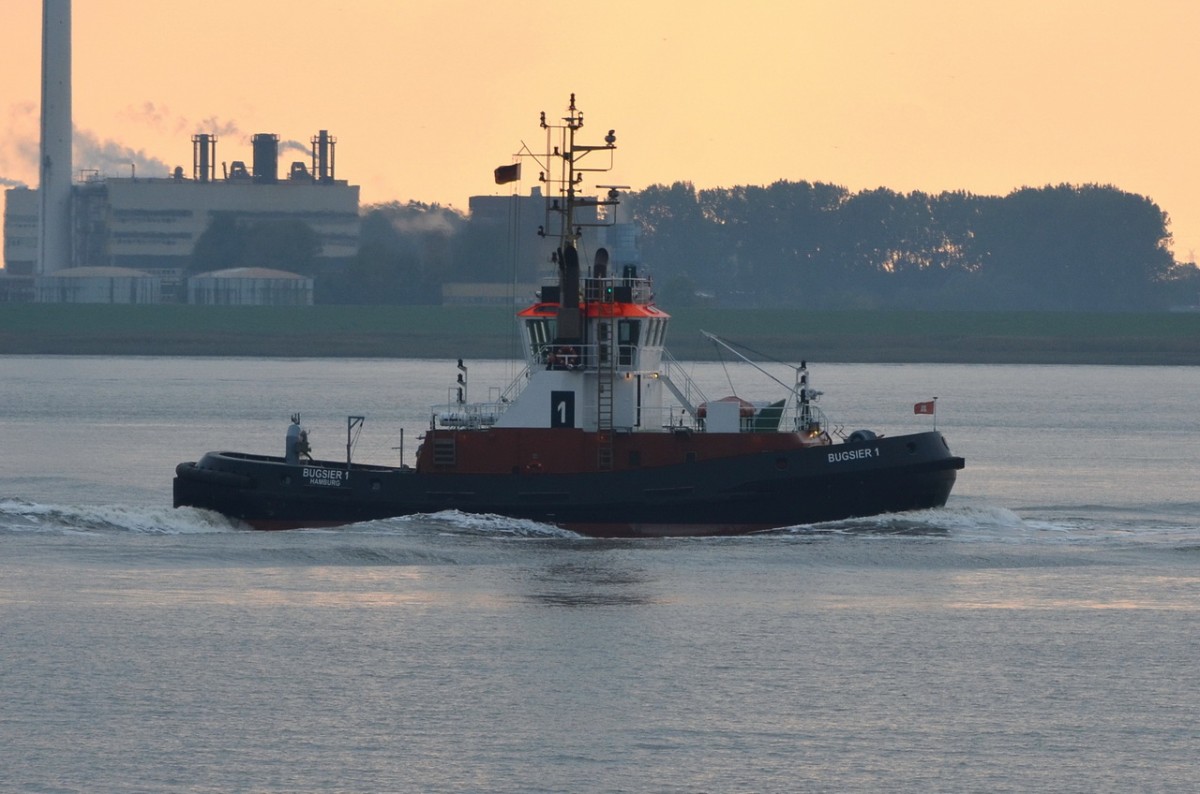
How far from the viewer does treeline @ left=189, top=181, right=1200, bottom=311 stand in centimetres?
14938

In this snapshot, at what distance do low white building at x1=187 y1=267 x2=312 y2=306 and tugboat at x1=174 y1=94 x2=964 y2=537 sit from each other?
334 ft

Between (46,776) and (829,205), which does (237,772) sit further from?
(829,205)

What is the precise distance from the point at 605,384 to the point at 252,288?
339 feet

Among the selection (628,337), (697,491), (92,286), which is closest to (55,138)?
(92,286)

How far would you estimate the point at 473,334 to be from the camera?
119 meters

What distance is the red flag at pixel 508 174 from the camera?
3186cm

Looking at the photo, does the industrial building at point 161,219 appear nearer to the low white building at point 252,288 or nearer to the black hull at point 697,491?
the low white building at point 252,288

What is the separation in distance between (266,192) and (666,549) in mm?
110383

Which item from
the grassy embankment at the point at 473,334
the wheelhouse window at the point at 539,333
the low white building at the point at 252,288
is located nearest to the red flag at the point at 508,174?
the wheelhouse window at the point at 539,333

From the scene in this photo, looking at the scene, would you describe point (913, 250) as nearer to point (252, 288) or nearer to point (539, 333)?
point (252, 288)

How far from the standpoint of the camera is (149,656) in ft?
77.2

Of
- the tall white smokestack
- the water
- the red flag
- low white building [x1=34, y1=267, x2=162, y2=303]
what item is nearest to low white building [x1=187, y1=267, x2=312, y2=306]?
low white building [x1=34, y1=267, x2=162, y2=303]

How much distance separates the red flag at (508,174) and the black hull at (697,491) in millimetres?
4679

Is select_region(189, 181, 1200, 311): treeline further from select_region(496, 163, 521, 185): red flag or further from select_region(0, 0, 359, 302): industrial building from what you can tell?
select_region(496, 163, 521, 185): red flag
